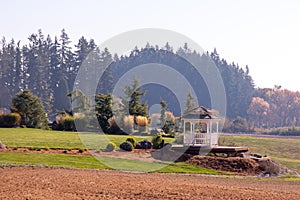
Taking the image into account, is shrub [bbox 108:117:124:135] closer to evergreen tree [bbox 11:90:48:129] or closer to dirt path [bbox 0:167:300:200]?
evergreen tree [bbox 11:90:48:129]

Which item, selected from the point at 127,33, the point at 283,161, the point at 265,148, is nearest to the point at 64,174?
the point at 127,33

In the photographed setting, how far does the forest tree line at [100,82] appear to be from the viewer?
304ft

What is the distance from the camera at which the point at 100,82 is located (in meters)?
95.6

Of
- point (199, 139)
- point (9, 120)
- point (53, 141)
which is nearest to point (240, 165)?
point (199, 139)

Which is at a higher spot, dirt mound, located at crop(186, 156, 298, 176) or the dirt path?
dirt mound, located at crop(186, 156, 298, 176)

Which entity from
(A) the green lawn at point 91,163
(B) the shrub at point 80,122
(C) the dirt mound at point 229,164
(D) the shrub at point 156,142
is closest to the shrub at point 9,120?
(B) the shrub at point 80,122

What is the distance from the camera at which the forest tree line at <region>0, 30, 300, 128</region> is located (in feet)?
304

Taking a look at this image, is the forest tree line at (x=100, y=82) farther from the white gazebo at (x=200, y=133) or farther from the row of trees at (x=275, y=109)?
the white gazebo at (x=200, y=133)

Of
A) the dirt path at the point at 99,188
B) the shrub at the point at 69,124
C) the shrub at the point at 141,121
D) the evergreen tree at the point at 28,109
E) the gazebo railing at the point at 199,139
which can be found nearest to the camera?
the dirt path at the point at 99,188

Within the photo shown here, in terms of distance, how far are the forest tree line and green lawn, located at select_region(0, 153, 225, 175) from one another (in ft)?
192

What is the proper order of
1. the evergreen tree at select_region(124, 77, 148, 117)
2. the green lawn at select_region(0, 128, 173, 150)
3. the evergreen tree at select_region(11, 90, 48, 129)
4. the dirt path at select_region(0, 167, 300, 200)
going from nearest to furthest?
the dirt path at select_region(0, 167, 300, 200), the green lawn at select_region(0, 128, 173, 150), the evergreen tree at select_region(11, 90, 48, 129), the evergreen tree at select_region(124, 77, 148, 117)

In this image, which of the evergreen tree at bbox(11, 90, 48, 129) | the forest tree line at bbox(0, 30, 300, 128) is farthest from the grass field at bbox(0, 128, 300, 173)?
the forest tree line at bbox(0, 30, 300, 128)

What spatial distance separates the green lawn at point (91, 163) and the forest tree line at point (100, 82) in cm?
5838

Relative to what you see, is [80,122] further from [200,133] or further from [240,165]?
[240,165]
